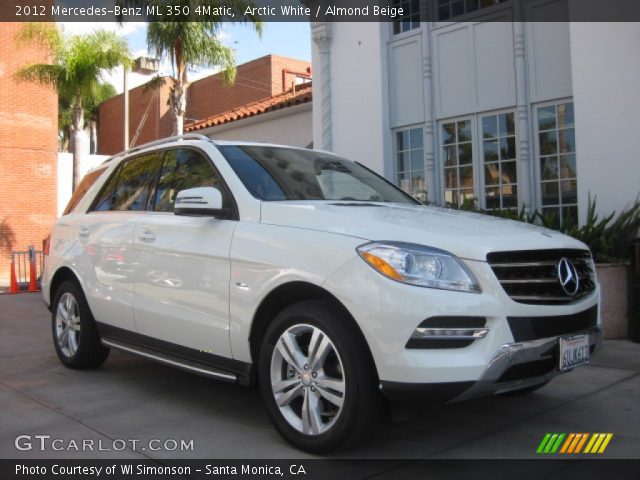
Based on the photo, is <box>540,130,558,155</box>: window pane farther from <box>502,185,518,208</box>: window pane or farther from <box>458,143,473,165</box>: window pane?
<box>458,143,473,165</box>: window pane

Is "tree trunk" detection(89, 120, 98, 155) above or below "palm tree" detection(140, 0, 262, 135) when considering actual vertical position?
above

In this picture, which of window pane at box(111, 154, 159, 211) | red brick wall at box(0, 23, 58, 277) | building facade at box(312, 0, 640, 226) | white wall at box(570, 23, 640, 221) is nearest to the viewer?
window pane at box(111, 154, 159, 211)

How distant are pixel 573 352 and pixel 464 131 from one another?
649 centimetres

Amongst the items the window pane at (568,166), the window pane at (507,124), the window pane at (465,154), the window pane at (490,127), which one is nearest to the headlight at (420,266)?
the window pane at (568,166)

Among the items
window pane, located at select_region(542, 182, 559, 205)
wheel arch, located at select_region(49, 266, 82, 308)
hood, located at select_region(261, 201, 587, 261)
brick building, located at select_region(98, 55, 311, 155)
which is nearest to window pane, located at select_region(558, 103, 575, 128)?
window pane, located at select_region(542, 182, 559, 205)

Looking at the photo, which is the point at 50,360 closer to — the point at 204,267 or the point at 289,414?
the point at 204,267

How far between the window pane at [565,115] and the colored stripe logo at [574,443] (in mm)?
5513

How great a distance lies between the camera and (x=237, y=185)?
423cm

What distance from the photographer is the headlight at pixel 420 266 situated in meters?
3.23

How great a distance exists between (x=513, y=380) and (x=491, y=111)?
21.7 ft

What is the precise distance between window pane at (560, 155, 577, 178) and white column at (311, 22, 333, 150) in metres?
3.99

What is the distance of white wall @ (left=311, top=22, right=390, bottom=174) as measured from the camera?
10.5 m

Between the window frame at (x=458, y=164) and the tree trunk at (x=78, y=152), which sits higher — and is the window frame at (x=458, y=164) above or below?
below

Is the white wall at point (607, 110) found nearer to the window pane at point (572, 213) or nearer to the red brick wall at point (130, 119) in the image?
the window pane at point (572, 213)
